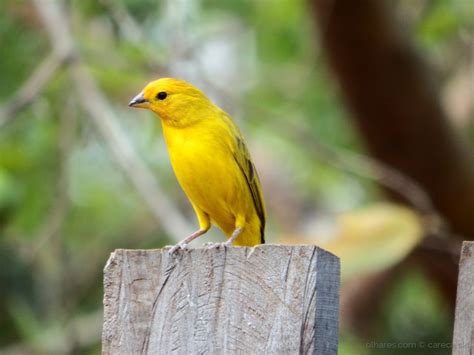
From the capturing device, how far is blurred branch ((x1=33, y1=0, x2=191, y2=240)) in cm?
535

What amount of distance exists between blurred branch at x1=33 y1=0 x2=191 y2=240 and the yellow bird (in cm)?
98

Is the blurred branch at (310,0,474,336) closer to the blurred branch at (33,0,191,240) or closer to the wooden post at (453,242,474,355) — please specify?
the blurred branch at (33,0,191,240)

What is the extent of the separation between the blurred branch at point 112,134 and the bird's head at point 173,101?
0.99m

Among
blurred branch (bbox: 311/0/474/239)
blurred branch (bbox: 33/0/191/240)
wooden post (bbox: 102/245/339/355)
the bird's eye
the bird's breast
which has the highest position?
blurred branch (bbox: 311/0/474/239)

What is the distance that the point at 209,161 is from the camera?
157 inches

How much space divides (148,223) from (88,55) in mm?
2370

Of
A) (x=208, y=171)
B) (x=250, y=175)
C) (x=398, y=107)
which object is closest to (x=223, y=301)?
(x=208, y=171)

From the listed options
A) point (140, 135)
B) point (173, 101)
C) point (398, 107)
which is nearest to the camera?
point (173, 101)

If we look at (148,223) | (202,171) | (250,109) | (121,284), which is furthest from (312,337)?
(148,223)

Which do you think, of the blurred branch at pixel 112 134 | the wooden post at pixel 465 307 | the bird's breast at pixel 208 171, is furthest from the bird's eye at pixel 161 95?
the wooden post at pixel 465 307

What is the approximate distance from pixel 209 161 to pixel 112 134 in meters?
1.57

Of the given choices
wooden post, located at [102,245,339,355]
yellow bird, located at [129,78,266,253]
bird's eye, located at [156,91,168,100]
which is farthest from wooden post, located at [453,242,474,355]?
bird's eye, located at [156,91,168,100]

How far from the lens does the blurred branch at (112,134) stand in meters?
5.35

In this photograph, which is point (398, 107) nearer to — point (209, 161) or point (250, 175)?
point (250, 175)
